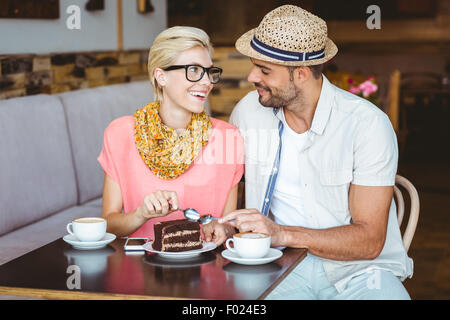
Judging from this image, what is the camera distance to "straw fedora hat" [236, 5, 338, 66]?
6.97ft

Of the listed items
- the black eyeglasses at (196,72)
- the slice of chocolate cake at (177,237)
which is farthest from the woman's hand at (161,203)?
the black eyeglasses at (196,72)

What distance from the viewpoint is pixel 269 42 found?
2145mm

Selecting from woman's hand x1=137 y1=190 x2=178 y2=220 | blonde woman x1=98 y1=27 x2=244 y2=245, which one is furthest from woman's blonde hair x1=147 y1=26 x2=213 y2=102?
woman's hand x1=137 y1=190 x2=178 y2=220

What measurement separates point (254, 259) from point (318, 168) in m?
0.61

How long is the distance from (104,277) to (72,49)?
2.86 m

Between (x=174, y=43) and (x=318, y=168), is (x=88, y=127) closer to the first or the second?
(x=174, y=43)

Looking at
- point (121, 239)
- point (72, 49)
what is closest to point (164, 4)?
point (72, 49)

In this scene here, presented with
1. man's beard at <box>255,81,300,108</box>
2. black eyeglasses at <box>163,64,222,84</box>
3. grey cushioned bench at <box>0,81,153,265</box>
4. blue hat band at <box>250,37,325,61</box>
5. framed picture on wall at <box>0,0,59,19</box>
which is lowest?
grey cushioned bench at <box>0,81,153,265</box>

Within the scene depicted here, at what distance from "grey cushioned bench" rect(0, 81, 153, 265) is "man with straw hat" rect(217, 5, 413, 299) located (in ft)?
3.72

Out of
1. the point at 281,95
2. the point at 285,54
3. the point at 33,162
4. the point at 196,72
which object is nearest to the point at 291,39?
the point at 285,54

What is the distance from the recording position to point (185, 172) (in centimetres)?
221

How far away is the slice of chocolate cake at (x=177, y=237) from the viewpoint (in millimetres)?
1704

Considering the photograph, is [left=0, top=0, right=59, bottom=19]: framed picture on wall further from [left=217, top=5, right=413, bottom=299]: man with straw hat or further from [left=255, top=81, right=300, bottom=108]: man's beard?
[left=255, top=81, right=300, bottom=108]: man's beard

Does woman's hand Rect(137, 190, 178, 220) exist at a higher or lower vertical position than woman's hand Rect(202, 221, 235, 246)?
higher
